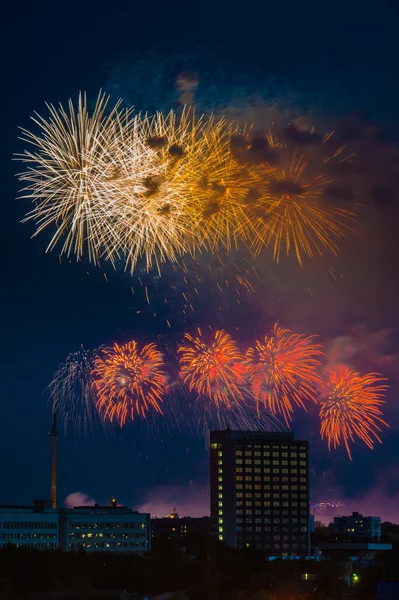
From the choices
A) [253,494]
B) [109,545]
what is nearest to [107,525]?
[109,545]

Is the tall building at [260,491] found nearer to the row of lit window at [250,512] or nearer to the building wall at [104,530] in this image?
the row of lit window at [250,512]

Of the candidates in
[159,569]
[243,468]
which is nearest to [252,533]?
[243,468]

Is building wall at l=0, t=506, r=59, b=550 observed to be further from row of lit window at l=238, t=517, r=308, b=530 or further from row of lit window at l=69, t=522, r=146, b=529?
row of lit window at l=238, t=517, r=308, b=530

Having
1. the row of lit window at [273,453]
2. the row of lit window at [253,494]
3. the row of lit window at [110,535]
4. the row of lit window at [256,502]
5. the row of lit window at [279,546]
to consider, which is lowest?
the row of lit window at [279,546]

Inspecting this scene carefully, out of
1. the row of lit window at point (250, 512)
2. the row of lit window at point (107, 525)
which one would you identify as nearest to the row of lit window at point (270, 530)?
the row of lit window at point (250, 512)

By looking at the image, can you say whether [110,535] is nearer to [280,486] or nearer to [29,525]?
[29,525]

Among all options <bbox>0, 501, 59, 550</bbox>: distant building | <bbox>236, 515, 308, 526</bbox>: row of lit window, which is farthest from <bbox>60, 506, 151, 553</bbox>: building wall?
<bbox>236, 515, 308, 526</bbox>: row of lit window
